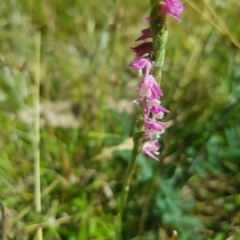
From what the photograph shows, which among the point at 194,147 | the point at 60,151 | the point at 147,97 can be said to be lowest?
the point at 147,97

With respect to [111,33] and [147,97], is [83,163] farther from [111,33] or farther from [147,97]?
[147,97]

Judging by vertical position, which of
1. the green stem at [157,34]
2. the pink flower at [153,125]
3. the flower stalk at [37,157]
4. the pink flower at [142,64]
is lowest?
the pink flower at [153,125]

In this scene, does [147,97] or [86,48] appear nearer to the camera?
[147,97]

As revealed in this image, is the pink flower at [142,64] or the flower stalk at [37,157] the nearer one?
the pink flower at [142,64]

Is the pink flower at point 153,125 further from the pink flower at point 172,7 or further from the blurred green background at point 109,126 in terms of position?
the blurred green background at point 109,126

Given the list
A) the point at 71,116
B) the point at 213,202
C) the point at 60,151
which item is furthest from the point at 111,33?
the point at 213,202

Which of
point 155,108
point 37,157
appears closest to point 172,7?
point 155,108

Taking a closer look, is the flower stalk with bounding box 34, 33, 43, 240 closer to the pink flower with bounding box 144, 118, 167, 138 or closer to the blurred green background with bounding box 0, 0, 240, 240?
the blurred green background with bounding box 0, 0, 240, 240

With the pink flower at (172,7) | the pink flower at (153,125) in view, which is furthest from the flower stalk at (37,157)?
the pink flower at (172,7)
